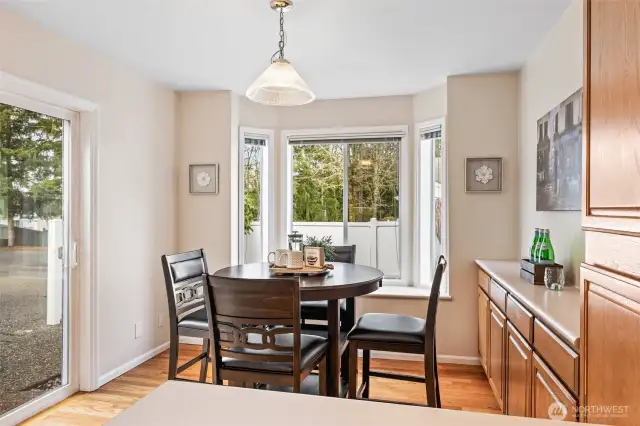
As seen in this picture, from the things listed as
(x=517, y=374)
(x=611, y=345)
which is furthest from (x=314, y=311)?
(x=611, y=345)

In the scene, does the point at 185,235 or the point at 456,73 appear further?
the point at 185,235

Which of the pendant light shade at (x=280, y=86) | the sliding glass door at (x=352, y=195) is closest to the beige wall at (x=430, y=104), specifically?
the sliding glass door at (x=352, y=195)

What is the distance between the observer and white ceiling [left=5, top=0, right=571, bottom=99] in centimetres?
239

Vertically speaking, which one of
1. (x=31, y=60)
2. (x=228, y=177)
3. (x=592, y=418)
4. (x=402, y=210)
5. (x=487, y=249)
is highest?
(x=31, y=60)

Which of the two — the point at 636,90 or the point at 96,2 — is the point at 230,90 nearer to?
the point at 96,2

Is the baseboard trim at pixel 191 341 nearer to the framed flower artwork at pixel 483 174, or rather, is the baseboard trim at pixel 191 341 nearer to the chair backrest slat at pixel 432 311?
the chair backrest slat at pixel 432 311

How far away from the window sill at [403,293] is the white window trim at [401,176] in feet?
0.48

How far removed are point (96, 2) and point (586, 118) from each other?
2436 mm

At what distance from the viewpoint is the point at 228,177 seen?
159 inches

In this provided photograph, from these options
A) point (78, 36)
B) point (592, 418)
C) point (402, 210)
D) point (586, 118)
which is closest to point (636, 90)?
point (586, 118)

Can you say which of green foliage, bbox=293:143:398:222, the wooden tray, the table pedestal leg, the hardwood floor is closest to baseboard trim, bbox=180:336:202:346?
the hardwood floor

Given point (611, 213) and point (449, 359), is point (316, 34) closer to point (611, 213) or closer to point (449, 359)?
point (611, 213)

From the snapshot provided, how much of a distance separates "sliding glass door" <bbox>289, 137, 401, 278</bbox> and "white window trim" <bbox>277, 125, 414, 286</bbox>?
0.06 metres

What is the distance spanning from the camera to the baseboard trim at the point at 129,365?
3209 millimetres
